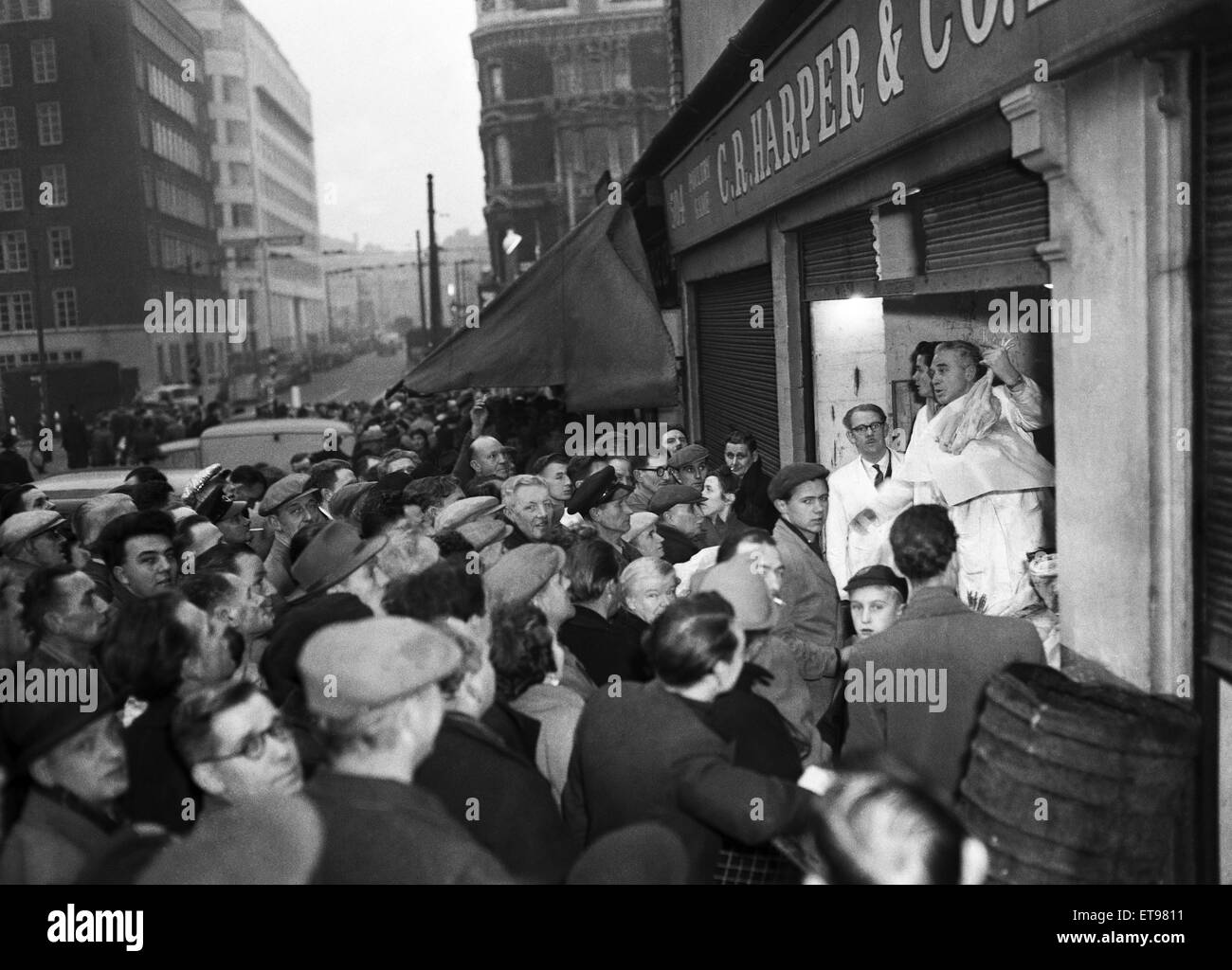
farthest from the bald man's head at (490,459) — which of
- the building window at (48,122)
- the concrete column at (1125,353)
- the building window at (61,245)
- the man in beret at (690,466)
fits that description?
the building window at (61,245)

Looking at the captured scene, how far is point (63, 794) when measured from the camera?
3.23 metres

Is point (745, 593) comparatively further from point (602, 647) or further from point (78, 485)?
point (78, 485)

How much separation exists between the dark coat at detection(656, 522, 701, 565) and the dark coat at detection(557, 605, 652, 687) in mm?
1684

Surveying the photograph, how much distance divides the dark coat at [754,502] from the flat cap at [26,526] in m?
3.84

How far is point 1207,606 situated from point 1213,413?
62 cm

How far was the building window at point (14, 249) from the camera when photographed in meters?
65.9

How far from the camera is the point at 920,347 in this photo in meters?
6.91

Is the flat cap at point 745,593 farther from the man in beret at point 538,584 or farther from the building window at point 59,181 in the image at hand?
the building window at point 59,181

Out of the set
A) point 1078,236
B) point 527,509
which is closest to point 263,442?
point 527,509

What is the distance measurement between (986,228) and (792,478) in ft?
4.69

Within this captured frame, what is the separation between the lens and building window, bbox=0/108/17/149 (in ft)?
209

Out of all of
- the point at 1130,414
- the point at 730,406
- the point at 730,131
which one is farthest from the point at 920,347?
the point at 730,406

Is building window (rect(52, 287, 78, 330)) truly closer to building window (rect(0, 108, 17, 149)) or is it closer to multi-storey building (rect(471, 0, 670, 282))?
building window (rect(0, 108, 17, 149))
